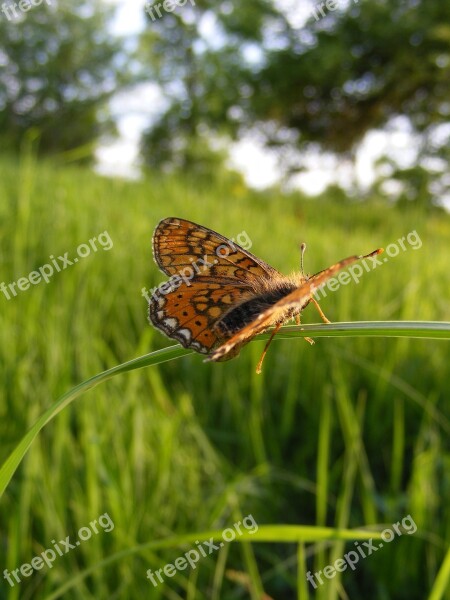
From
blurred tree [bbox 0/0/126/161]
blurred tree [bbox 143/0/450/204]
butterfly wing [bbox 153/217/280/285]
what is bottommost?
butterfly wing [bbox 153/217/280/285]

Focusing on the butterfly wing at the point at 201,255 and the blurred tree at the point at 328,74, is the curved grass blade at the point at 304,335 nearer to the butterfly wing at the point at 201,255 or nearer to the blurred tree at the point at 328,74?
the butterfly wing at the point at 201,255

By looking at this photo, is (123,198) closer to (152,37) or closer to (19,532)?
(19,532)

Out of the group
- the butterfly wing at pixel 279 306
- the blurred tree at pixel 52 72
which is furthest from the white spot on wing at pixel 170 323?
the blurred tree at pixel 52 72

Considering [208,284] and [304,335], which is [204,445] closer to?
[208,284]

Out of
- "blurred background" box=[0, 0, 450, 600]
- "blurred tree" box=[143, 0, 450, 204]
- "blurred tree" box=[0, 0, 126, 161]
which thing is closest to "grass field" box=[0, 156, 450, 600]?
"blurred background" box=[0, 0, 450, 600]

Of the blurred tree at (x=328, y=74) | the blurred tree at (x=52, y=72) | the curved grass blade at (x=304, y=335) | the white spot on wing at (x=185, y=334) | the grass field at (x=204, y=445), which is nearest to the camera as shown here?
the curved grass blade at (x=304, y=335)

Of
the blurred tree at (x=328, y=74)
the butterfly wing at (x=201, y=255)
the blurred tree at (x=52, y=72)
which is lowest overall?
the butterfly wing at (x=201, y=255)

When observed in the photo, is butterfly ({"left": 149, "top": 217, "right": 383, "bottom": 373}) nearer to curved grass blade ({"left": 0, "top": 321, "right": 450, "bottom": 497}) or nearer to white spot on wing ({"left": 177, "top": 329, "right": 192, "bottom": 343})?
white spot on wing ({"left": 177, "top": 329, "right": 192, "bottom": 343})
